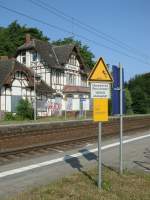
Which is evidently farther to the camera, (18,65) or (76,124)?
(18,65)

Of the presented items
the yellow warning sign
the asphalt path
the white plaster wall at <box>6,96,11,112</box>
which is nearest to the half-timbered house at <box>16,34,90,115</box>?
the white plaster wall at <box>6,96,11,112</box>

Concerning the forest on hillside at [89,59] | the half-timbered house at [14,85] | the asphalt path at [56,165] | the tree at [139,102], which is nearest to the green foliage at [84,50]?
the forest on hillside at [89,59]

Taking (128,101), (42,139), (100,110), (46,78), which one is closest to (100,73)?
(100,110)

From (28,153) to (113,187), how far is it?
23.4ft

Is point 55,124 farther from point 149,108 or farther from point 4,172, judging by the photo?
point 149,108

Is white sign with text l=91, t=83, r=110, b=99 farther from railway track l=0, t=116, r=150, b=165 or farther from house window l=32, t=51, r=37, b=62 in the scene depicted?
house window l=32, t=51, r=37, b=62

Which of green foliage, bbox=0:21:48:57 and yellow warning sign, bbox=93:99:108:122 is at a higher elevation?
green foliage, bbox=0:21:48:57

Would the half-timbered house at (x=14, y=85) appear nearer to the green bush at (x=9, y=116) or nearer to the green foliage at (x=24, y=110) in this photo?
the green bush at (x=9, y=116)

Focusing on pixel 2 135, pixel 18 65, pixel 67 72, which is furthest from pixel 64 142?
pixel 67 72

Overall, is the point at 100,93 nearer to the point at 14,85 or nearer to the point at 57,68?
the point at 14,85

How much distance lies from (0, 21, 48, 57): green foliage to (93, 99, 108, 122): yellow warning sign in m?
62.8

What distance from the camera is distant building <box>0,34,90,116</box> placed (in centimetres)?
4384

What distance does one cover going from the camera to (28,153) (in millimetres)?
15383

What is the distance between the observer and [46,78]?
175 feet
